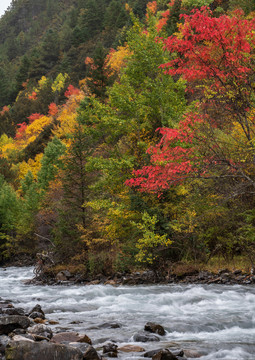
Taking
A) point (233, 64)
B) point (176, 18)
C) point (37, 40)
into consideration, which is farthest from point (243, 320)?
point (37, 40)

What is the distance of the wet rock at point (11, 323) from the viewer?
7422 mm

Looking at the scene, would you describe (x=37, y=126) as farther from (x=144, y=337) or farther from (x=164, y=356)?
(x=164, y=356)

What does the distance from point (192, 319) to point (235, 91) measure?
19.4ft

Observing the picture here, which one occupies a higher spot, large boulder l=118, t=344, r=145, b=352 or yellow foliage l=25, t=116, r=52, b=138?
yellow foliage l=25, t=116, r=52, b=138

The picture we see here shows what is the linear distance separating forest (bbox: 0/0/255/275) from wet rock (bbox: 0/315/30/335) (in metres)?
4.40

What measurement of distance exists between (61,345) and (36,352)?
0.41 metres

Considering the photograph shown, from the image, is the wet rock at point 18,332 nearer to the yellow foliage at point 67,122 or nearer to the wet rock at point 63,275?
the wet rock at point 63,275

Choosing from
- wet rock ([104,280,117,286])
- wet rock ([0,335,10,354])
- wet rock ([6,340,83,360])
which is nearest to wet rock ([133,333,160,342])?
wet rock ([6,340,83,360])

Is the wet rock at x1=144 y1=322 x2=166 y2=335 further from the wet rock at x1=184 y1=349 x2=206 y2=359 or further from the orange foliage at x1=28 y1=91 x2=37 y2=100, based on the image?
the orange foliage at x1=28 y1=91 x2=37 y2=100

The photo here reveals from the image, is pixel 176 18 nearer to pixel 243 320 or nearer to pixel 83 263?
pixel 83 263

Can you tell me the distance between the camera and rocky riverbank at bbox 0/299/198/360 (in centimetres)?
553

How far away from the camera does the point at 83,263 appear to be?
66.7 feet

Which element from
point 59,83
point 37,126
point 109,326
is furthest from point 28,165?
point 109,326

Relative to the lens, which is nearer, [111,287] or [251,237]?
[251,237]
